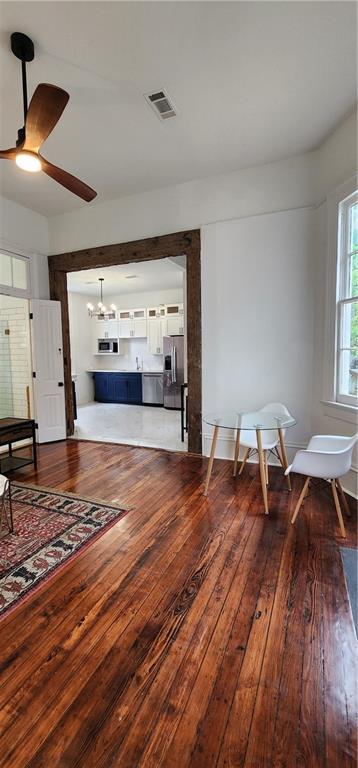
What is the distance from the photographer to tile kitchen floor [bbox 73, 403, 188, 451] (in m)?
4.73

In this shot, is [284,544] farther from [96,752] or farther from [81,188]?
[81,188]

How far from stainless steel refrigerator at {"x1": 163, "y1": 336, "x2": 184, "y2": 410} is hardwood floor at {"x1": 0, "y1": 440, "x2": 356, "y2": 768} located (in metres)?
4.86

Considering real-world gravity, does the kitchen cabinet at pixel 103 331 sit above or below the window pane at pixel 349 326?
above

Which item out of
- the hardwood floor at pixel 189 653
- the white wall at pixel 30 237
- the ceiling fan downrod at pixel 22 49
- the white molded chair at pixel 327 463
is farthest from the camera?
the white wall at pixel 30 237

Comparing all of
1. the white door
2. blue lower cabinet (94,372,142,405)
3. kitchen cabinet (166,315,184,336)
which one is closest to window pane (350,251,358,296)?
the white door

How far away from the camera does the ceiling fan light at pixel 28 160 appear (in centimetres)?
219

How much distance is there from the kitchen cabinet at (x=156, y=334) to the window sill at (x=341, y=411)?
5.26m

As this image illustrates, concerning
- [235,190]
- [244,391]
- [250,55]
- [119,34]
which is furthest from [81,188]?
[244,391]

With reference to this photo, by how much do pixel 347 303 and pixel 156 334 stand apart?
552cm

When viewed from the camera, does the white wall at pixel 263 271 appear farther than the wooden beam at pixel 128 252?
No

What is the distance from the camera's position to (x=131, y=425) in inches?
228

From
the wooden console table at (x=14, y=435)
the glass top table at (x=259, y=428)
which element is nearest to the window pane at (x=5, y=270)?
the wooden console table at (x=14, y=435)

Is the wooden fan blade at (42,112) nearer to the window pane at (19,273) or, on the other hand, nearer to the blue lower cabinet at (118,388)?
the window pane at (19,273)

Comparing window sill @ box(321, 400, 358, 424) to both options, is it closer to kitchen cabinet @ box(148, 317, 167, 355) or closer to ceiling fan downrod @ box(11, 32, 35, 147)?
ceiling fan downrod @ box(11, 32, 35, 147)
